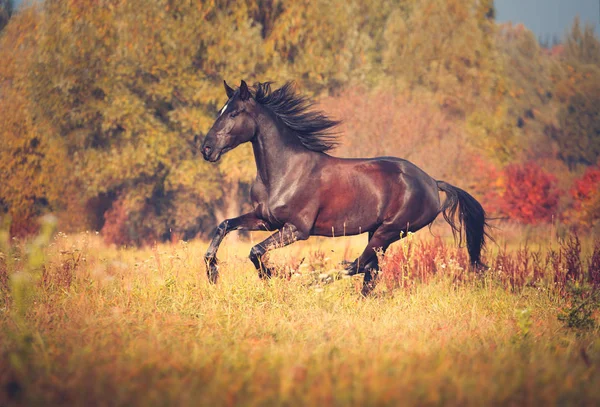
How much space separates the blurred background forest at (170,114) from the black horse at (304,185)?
1133 centimetres

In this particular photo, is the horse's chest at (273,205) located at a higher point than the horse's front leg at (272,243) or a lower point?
higher

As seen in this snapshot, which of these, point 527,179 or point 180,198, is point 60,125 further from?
point 527,179

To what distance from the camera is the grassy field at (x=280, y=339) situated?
3850 millimetres

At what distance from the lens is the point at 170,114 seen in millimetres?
19766

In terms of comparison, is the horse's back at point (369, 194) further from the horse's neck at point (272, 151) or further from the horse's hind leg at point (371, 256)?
the horse's neck at point (272, 151)

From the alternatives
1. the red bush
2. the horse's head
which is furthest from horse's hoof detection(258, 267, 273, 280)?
the red bush

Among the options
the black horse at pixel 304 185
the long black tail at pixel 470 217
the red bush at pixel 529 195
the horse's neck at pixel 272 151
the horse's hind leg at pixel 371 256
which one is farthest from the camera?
the red bush at pixel 529 195

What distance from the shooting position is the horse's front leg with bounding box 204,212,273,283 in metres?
7.54

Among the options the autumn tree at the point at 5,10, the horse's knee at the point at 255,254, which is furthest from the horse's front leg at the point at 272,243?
the autumn tree at the point at 5,10

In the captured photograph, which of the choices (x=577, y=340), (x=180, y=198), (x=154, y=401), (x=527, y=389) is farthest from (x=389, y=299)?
(x=180, y=198)

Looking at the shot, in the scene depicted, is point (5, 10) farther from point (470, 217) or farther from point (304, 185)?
point (470, 217)

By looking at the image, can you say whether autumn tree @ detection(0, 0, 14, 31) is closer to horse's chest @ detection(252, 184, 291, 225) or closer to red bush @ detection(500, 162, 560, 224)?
red bush @ detection(500, 162, 560, 224)

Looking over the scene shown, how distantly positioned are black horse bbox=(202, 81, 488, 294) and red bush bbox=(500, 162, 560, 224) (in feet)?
43.0

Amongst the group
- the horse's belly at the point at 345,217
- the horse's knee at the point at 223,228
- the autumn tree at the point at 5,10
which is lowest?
the horse's knee at the point at 223,228
